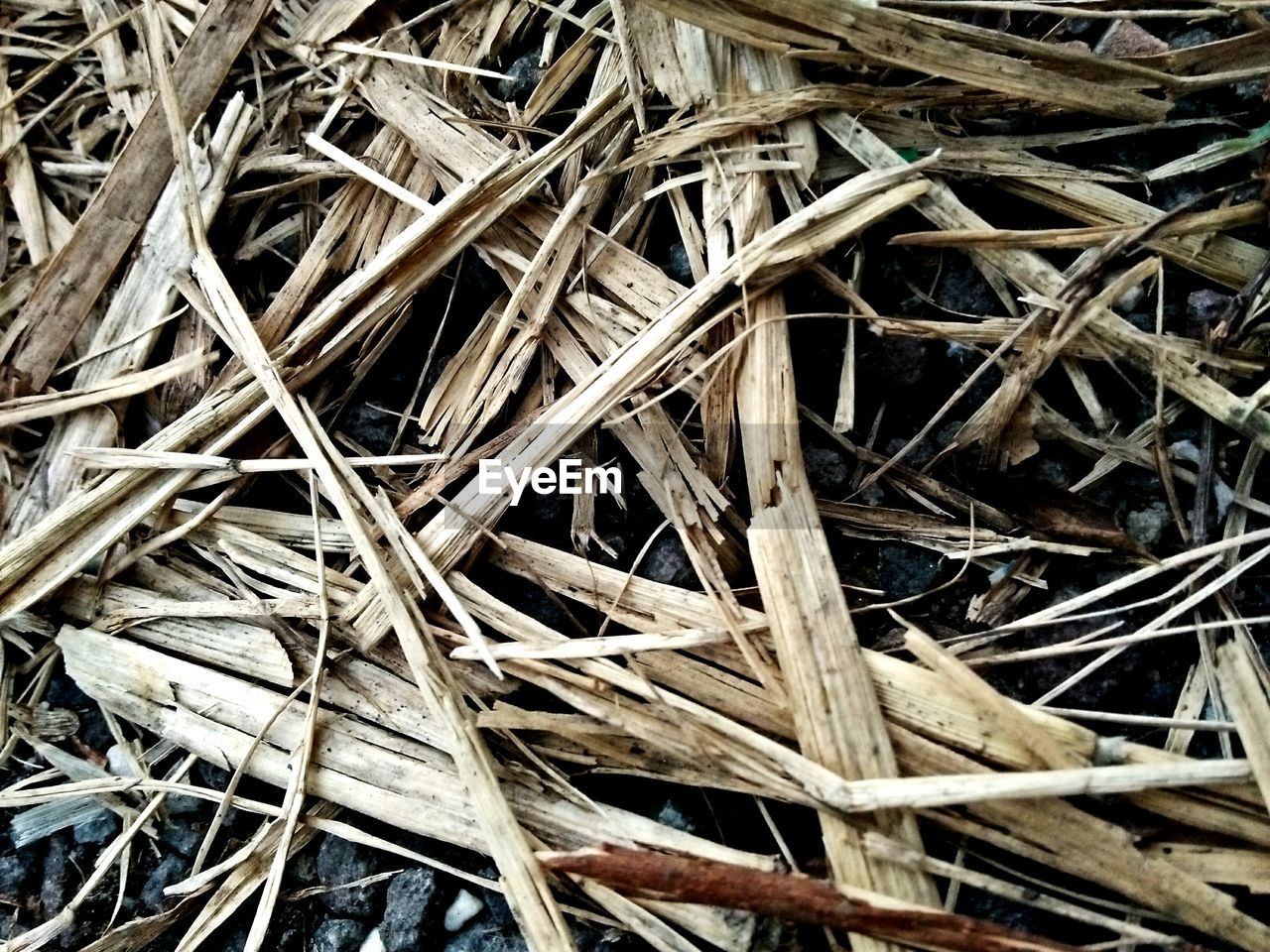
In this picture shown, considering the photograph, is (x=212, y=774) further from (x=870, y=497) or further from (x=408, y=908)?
(x=870, y=497)

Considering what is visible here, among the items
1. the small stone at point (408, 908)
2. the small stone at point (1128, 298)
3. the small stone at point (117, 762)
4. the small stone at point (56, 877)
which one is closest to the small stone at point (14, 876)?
the small stone at point (56, 877)

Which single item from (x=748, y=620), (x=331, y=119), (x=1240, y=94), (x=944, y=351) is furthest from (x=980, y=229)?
(x=331, y=119)

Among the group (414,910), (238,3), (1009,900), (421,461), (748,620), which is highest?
(238,3)

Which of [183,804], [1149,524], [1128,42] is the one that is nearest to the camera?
[1149,524]

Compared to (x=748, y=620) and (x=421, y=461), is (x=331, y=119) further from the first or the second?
(x=748, y=620)

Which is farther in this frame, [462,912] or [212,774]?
[212,774]

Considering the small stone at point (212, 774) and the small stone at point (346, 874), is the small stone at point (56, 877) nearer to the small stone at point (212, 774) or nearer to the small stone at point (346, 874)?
the small stone at point (212, 774)

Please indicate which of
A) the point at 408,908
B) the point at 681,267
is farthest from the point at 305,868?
the point at 681,267
